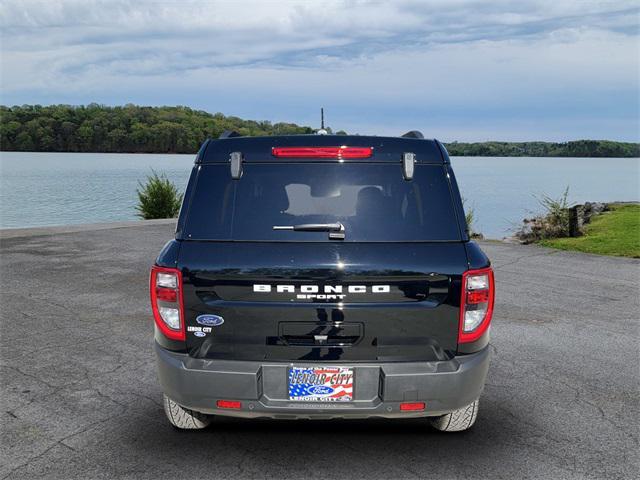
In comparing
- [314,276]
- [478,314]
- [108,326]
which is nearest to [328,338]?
[314,276]

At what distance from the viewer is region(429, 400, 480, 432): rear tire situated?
13.6ft

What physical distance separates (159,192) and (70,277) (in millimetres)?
13027

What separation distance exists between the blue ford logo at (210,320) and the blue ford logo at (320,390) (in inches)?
24.2

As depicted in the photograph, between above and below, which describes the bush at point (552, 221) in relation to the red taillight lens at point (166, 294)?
below

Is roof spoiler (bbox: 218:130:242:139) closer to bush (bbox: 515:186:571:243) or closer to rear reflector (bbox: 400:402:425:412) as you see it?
rear reflector (bbox: 400:402:425:412)

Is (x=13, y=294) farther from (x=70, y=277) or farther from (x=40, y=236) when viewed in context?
(x=40, y=236)

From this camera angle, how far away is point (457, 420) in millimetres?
4180

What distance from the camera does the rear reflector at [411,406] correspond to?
11.5 feet

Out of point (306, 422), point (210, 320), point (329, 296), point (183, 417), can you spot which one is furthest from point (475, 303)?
point (183, 417)

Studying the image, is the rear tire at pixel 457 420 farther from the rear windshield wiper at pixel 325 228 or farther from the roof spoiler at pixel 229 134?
the roof spoiler at pixel 229 134

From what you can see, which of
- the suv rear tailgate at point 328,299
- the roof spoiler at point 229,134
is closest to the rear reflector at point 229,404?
the suv rear tailgate at point 328,299

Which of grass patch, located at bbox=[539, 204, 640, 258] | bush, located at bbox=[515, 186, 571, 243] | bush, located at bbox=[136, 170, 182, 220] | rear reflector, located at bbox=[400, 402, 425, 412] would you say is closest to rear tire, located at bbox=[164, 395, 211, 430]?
rear reflector, located at bbox=[400, 402, 425, 412]

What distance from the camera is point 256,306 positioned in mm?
3471

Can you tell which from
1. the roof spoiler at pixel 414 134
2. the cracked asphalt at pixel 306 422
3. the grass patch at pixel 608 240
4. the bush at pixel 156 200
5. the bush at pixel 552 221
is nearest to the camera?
the cracked asphalt at pixel 306 422
